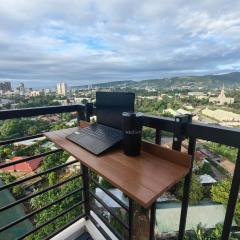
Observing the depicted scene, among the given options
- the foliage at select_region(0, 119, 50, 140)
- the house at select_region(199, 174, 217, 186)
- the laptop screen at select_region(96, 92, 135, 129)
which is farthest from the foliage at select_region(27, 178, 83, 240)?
the house at select_region(199, 174, 217, 186)

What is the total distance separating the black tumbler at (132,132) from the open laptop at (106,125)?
112 mm

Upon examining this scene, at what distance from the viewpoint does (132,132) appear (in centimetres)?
94

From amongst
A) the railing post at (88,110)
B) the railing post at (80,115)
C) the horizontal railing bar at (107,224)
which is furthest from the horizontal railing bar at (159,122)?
the horizontal railing bar at (107,224)

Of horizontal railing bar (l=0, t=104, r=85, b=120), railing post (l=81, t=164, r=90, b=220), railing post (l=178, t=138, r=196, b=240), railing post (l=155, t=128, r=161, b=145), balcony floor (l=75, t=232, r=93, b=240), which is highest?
horizontal railing bar (l=0, t=104, r=85, b=120)

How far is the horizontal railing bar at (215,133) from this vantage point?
690 millimetres

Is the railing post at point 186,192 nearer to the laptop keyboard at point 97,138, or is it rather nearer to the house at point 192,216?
the laptop keyboard at point 97,138

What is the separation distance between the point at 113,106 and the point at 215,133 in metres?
0.65

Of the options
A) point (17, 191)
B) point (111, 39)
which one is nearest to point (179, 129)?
point (111, 39)

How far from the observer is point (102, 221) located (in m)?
1.89

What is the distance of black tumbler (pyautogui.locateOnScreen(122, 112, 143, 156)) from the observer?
3.07ft

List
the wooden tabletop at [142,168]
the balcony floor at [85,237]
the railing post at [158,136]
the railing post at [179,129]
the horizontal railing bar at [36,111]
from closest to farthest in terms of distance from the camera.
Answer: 1. the wooden tabletop at [142,168]
2. the railing post at [179,129]
3. the railing post at [158,136]
4. the horizontal railing bar at [36,111]
5. the balcony floor at [85,237]

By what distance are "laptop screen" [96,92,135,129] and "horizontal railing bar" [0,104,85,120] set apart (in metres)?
0.46

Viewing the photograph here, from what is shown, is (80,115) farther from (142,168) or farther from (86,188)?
(142,168)

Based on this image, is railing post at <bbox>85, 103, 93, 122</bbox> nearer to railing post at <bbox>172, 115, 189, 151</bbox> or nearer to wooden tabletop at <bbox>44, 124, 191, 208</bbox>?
wooden tabletop at <bbox>44, 124, 191, 208</bbox>
